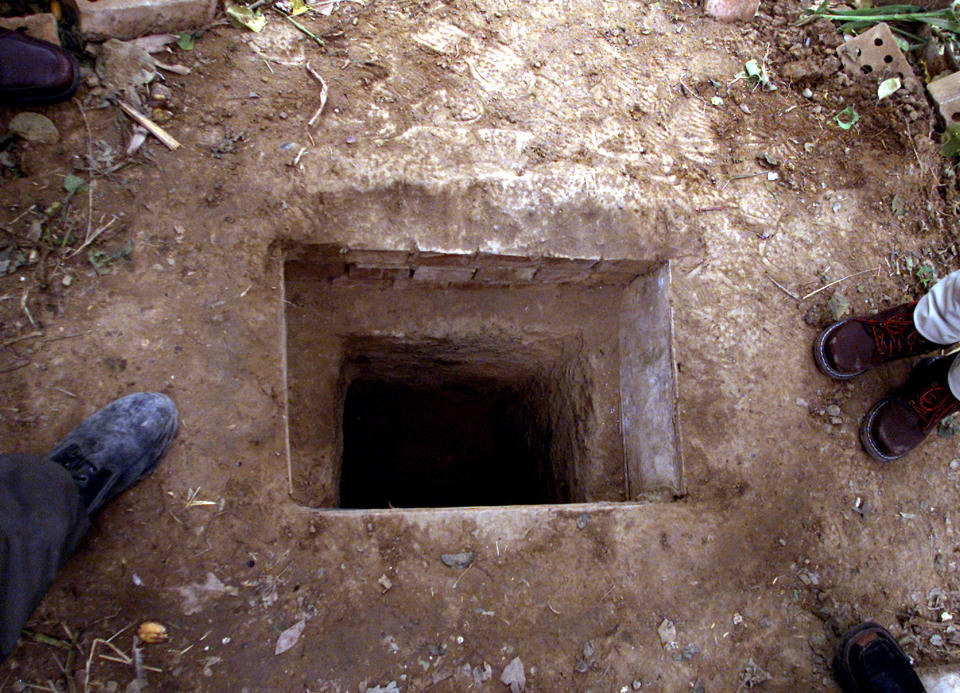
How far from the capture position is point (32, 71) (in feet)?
7.04

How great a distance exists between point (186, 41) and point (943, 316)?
3.37 metres

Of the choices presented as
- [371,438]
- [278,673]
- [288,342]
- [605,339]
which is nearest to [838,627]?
[605,339]

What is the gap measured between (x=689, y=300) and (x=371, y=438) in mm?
2593

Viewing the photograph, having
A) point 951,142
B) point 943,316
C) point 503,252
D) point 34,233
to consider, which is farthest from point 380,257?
point 951,142

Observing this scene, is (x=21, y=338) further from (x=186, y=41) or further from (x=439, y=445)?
(x=439, y=445)

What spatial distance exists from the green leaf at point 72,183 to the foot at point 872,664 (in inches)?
140

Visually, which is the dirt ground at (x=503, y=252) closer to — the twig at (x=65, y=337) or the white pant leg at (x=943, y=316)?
the twig at (x=65, y=337)

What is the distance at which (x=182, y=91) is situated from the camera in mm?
2391

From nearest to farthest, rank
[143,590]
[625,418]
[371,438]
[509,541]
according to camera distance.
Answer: [143,590]
[509,541]
[625,418]
[371,438]

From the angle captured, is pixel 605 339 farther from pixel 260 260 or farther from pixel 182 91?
pixel 182 91

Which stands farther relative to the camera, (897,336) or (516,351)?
(516,351)

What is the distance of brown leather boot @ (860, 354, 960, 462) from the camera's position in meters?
2.46

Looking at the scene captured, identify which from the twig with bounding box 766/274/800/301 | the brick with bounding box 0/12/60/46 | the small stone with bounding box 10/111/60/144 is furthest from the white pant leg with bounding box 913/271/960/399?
the brick with bounding box 0/12/60/46

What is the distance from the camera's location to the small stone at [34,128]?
87.0 inches
